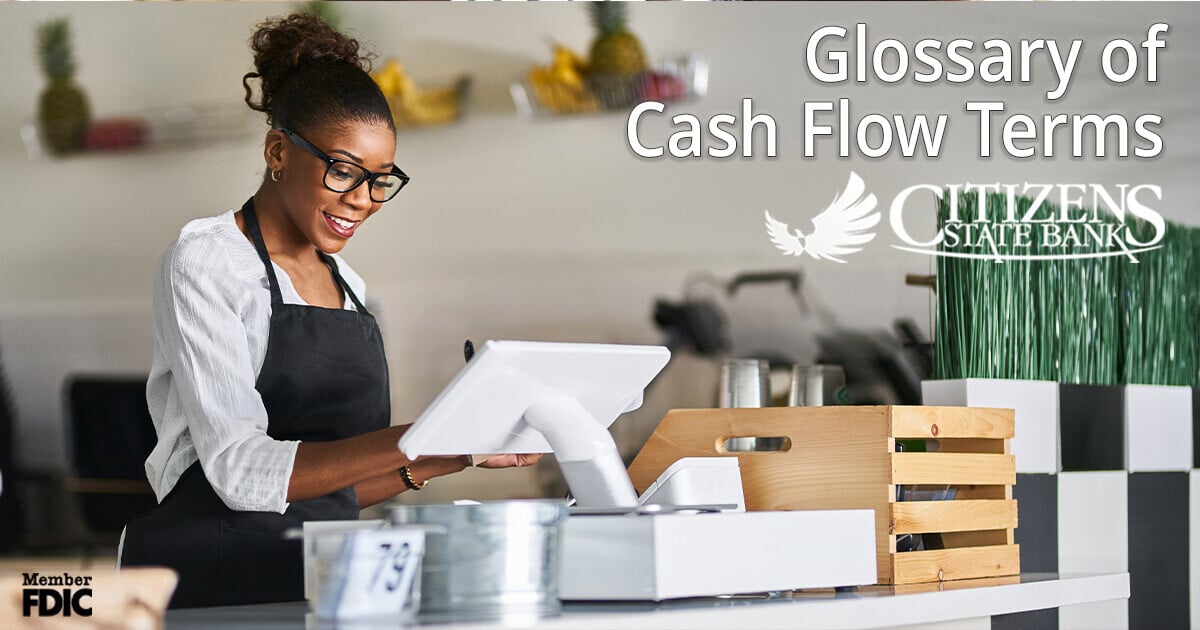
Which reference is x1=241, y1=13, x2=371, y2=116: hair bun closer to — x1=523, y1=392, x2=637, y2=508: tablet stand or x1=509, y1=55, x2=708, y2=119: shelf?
x1=523, y1=392, x2=637, y2=508: tablet stand

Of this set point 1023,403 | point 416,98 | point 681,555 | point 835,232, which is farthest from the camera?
point 835,232

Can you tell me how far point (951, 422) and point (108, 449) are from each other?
2.68m

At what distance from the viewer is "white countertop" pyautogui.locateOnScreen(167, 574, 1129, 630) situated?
3.41 feet

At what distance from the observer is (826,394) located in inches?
77.8

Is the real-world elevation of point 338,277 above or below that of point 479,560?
above

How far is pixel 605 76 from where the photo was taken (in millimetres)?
3672

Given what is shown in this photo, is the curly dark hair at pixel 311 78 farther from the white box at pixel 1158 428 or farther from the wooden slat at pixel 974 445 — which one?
the white box at pixel 1158 428

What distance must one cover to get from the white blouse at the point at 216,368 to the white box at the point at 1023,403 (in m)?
0.96

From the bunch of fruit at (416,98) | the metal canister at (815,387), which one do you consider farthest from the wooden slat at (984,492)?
the bunch of fruit at (416,98)

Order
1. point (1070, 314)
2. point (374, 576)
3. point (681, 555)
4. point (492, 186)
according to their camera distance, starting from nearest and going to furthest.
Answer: point (374, 576), point (681, 555), point (1070, 314), point (492, 186)

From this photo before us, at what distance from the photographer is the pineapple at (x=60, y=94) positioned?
12.9 ft

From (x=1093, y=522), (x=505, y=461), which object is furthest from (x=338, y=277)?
(x=1093, y=522)

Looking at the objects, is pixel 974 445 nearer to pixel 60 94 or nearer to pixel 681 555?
pixel 681 555

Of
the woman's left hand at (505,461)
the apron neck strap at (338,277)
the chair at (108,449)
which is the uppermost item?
the apron neck strap at (338,277)
